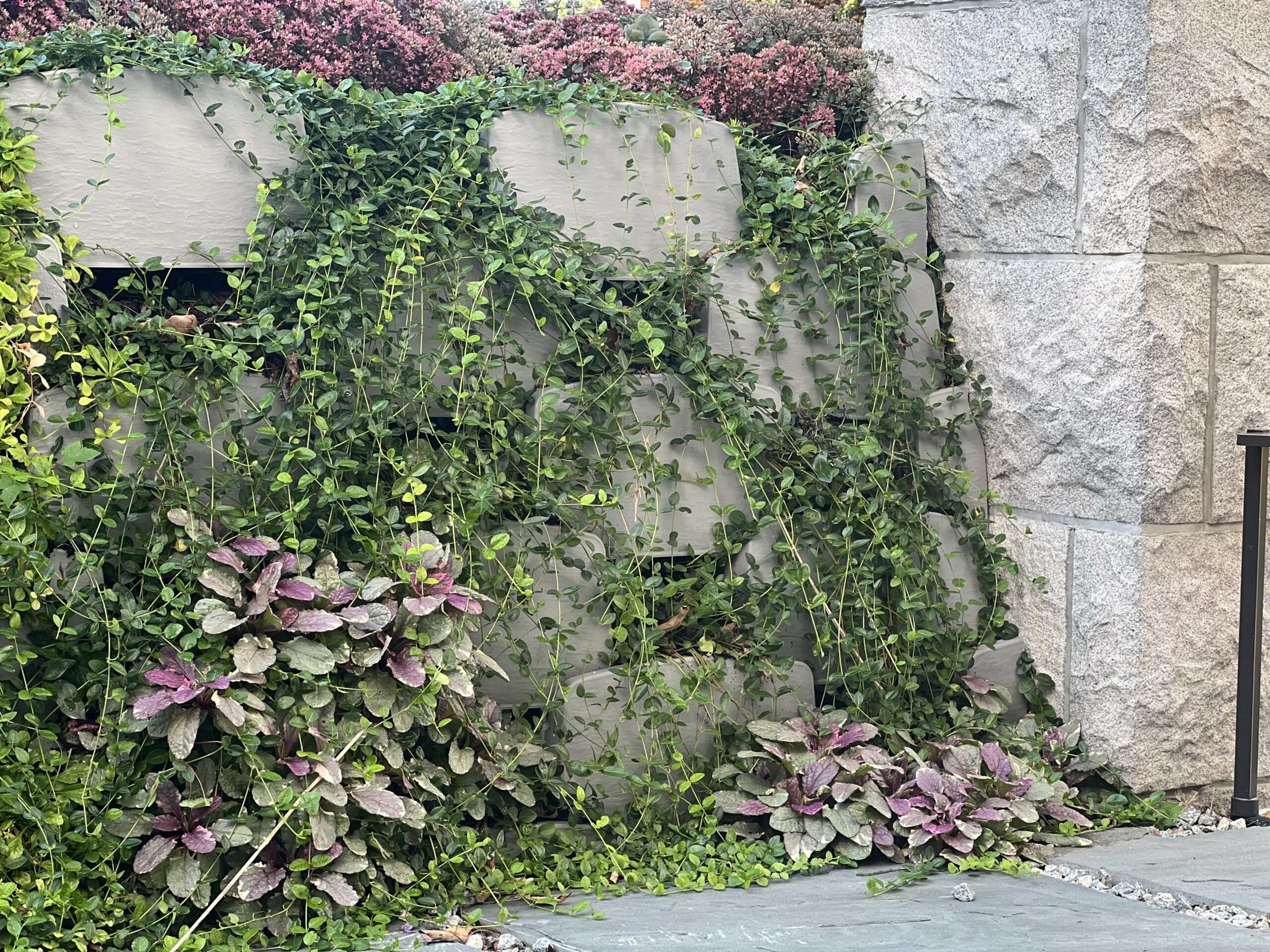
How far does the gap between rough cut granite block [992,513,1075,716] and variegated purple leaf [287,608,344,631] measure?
1904mm

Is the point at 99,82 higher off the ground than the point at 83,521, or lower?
higher

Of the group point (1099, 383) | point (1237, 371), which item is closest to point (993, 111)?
point (1099, 383)

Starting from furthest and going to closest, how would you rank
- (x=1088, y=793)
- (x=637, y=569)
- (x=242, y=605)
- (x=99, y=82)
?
(x=1088, y=793), (x=637, y=569), (x=99, y=82), (x=242, y=605)

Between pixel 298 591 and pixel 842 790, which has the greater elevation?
pixel 298 591

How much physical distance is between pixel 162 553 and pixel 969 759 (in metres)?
2.00

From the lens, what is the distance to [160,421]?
268 cm

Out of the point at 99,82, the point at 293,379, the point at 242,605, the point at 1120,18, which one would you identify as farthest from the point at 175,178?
the point at 1120,18

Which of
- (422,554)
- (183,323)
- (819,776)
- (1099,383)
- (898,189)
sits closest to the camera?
(422,554)

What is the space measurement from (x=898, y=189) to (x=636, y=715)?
1.77 m

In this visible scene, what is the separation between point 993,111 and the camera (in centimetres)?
352

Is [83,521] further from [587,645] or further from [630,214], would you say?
[630,214]

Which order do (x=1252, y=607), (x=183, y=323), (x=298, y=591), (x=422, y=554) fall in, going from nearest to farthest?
(x=298, y=591), (x=422, y=554), (x=183, y=323), (x=1252, y=607)

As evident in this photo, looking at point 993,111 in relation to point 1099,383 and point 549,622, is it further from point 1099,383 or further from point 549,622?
point 549,622

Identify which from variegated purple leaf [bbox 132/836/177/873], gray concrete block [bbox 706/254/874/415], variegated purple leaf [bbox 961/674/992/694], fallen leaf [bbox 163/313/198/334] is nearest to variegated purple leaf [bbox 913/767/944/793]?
variegated purple leaf [bbox 961/674/992/694]
